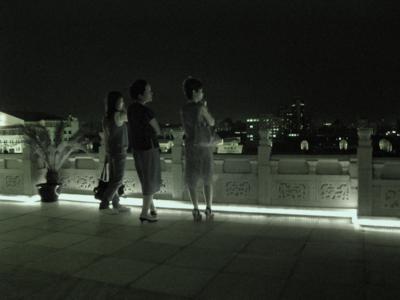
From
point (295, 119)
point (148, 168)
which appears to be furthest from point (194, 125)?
point (295, 119)

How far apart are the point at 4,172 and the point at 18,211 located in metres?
2.03

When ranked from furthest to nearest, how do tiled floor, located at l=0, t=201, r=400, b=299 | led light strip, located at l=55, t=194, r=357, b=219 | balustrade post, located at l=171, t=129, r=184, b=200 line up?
balustrade post, located at l=171, t=129, r=184, b=200 < led light strip, located at l=55, t=194, r=357, b=219 < tiled floor, located at l=0, t=201, r=400, b=299

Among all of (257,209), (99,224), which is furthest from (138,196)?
(257,209)

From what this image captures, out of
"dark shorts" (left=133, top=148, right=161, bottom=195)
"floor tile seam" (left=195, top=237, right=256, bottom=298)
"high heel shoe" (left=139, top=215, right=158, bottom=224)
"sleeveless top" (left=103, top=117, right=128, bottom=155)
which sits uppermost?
"sleeveless top" (left=103, top=117, right=128, bottom=155)

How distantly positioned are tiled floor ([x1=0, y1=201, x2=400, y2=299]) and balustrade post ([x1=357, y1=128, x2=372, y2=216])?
35 cm

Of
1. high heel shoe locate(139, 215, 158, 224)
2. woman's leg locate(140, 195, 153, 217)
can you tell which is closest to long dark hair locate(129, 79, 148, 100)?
woman's leg locate(140, 195, 153, 217)

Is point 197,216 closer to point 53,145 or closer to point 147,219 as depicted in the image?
point 147,219

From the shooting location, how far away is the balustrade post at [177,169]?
676cm

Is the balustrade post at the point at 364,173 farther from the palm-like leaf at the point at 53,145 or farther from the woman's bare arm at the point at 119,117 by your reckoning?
the palm-like leaf at the point at 53,145

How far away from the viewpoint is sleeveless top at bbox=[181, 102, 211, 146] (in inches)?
219

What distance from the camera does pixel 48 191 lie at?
7375mm

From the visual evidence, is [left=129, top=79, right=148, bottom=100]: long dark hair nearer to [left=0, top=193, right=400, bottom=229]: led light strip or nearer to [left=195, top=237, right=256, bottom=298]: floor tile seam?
[left=0, top=193, right=400, bottom=229]: led light strip

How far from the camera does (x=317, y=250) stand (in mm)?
4176

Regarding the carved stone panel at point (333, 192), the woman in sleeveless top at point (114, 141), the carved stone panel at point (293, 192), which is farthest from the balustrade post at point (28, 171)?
the carved stone panel at point (333, 192)
